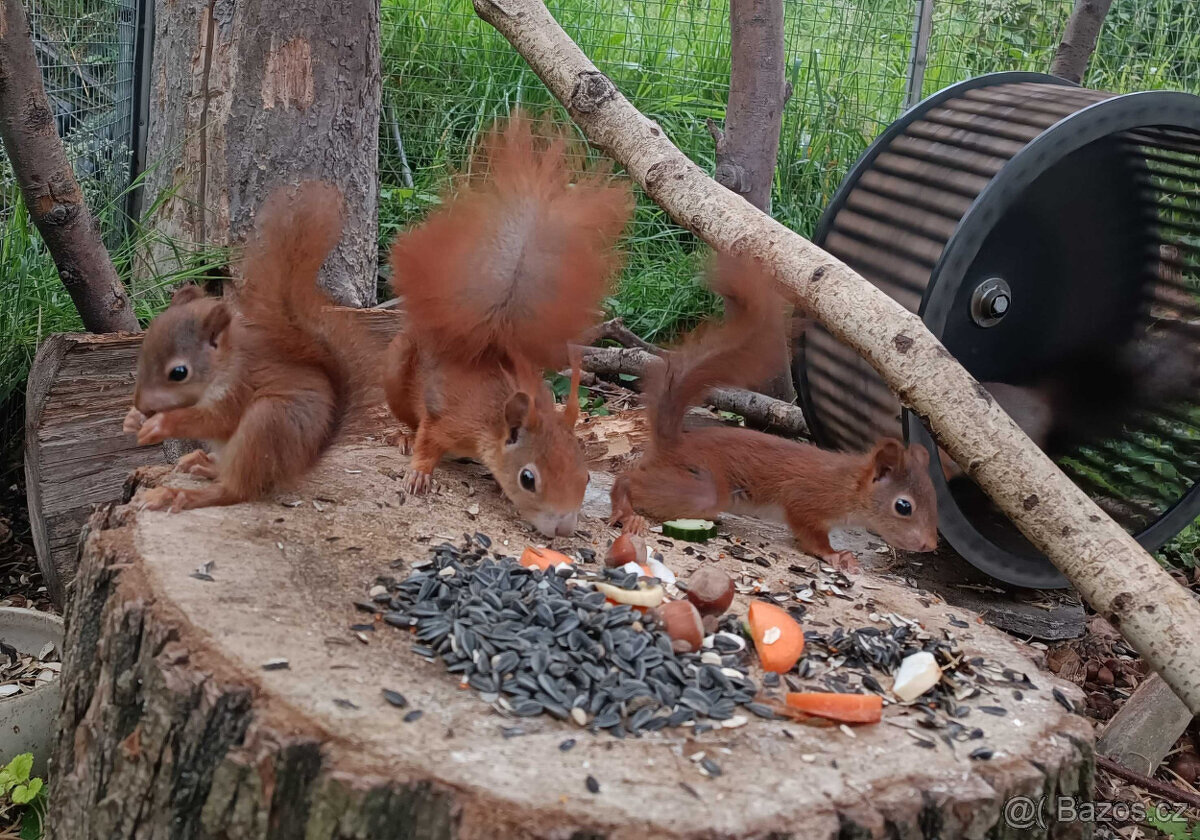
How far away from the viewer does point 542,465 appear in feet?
8.48

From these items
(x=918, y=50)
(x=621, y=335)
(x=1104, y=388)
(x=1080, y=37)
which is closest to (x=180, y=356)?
(x=621, y=335)

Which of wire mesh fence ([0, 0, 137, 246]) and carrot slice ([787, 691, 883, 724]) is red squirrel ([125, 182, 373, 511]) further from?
wire mesh fence ([0, 0, 137, 246])

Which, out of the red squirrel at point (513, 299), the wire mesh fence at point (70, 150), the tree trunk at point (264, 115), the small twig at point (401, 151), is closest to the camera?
the red squirrel at point (513, 299)

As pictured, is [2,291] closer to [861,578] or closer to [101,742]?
[101,742]

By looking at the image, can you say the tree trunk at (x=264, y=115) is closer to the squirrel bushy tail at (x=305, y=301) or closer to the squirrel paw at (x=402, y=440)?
the squirrel paw at (x=402, y=440)

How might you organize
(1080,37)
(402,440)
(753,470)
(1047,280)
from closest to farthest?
(402,440) → (753,470) → (1047,280) → (1080,37)

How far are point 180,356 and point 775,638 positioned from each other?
1329 millimetres

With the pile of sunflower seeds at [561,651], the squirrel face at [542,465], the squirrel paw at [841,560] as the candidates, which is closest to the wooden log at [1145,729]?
the squirrel paw at [841,560]

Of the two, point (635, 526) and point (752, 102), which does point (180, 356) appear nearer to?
point (635, 526)

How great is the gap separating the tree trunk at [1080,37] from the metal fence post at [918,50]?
147 centimetres

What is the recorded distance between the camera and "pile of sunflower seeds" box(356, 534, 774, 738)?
169 cm

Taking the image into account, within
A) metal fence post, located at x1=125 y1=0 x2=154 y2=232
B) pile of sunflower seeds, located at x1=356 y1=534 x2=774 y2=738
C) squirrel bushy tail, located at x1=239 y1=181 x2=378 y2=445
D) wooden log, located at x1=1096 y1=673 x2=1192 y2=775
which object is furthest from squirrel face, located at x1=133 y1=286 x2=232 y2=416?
wooden log, located at x1=1096 y1=673 x2=1192 y2=775

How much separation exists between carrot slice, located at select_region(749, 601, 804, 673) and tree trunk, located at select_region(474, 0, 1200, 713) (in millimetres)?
593

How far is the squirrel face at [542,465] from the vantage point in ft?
8.36
